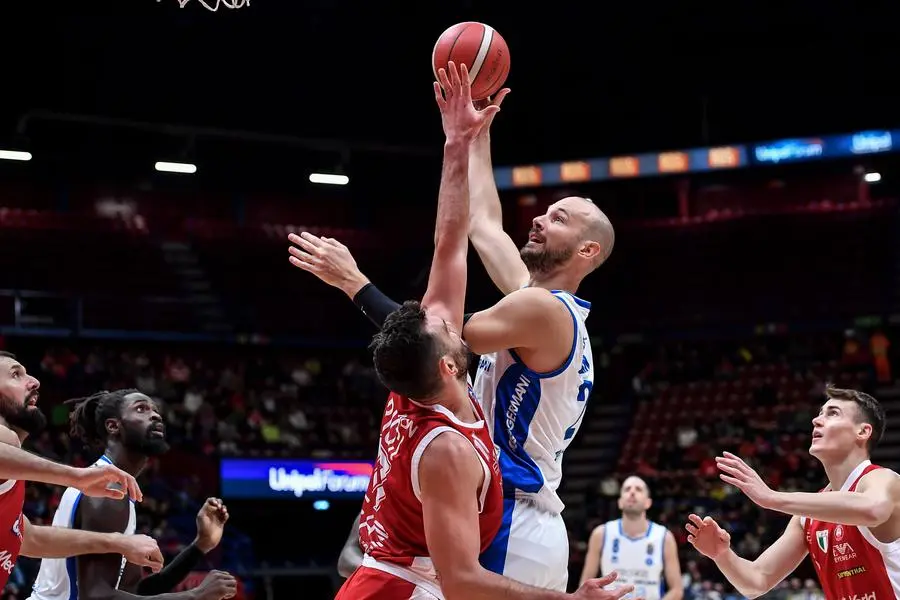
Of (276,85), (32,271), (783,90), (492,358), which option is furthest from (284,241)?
(492,358)

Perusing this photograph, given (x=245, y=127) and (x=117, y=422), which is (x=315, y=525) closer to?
(x=245, y=127)

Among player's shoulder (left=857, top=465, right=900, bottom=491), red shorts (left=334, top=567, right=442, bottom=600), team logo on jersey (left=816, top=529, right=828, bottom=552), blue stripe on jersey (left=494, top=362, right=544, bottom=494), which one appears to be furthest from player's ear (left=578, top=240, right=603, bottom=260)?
team logo on jersey (left=816, top=529, right=828, bottom=552)

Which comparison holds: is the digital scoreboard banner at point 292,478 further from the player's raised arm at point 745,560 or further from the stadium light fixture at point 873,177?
the player's raised arm at point 745,560

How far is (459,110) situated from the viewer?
3955 mm

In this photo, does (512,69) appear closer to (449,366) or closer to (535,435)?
(535,435)

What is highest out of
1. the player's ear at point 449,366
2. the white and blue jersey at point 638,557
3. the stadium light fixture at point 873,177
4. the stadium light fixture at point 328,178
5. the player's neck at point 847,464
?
the stadium light fixture at point 328,178

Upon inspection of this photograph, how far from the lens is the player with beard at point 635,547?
9.38m

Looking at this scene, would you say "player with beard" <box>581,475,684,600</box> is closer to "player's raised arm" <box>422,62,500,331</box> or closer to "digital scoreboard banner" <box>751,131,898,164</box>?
"player's raised arm" <box>422,62,500,331</box>

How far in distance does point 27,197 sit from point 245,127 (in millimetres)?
4423

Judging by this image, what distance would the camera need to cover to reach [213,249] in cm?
2177

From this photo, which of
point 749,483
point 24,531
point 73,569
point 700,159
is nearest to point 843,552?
point 749,483

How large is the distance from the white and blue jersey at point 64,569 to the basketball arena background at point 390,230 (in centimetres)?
1158

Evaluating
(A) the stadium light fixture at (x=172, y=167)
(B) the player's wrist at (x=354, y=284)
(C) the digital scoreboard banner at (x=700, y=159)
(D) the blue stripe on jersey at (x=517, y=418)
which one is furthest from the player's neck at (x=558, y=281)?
(A) the stadium light fixture at (x=172, y=167)

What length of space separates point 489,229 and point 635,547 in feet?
17.4
